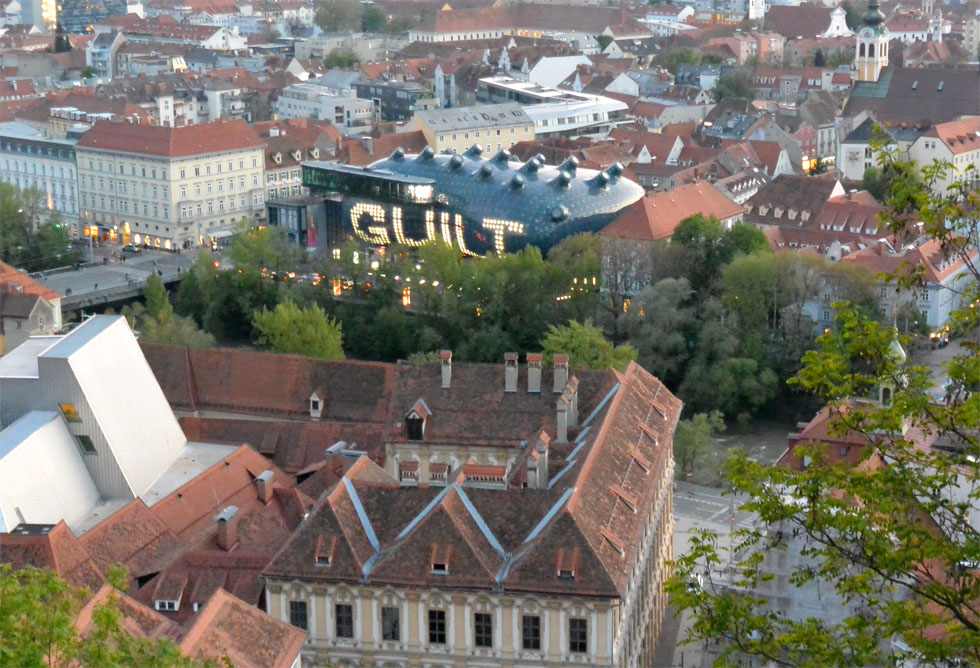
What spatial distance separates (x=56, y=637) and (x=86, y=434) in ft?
84.0

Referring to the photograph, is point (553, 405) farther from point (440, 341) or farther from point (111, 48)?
point (111, 48)

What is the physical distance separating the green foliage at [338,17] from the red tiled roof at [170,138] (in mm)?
91142

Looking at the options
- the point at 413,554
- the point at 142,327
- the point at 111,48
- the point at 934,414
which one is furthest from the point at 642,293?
the point at 111,48

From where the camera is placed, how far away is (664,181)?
99125 mm

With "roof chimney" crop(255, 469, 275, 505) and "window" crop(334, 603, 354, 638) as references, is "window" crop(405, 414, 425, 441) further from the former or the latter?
"window" crop(334, 603, 354, 638)

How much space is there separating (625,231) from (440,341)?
1213 centimetres

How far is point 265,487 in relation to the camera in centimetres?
4412

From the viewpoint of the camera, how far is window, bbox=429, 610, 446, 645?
3550 centimetres

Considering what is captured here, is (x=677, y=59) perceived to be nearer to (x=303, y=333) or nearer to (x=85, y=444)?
(x=303, y=333)

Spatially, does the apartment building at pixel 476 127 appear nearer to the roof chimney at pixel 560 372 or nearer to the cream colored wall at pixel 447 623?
the roof chimney at pixel 560 372

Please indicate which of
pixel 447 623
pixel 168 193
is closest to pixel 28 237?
pixel 168 193

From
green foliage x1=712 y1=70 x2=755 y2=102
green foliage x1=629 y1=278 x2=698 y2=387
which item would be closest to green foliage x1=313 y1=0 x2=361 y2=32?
green foliage x1=712 y1=70 x2=755 y2=102

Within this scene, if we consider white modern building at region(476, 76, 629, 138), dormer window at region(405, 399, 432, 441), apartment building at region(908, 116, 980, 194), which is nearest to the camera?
dormer window at region(405, 399, 432, 441)

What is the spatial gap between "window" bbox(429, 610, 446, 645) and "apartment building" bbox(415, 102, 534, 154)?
247 feet
